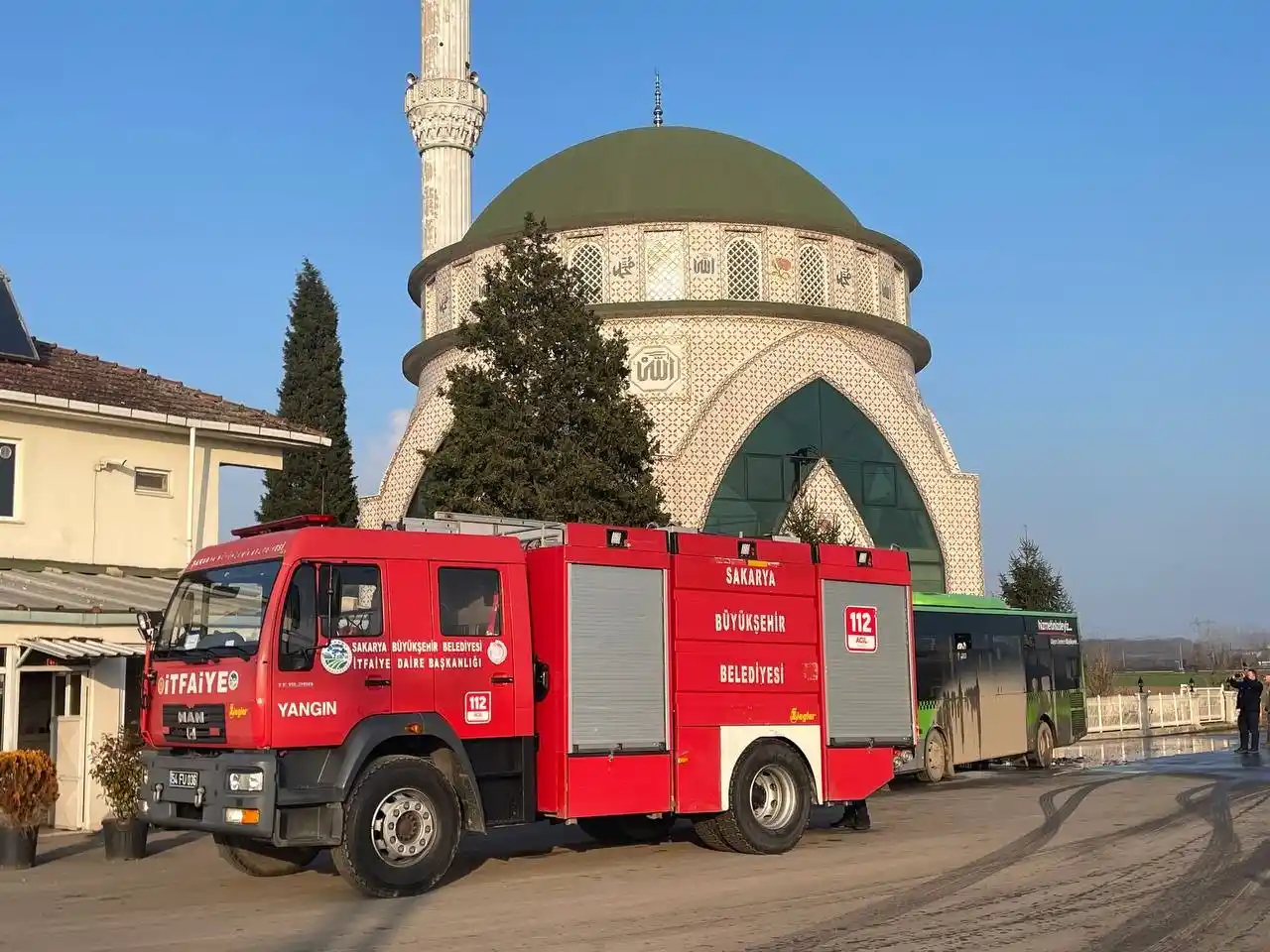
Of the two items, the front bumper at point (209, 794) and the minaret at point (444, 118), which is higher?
the minaret at point (444, 118)

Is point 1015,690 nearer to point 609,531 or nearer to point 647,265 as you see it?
point 609,531

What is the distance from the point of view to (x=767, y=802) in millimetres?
13672

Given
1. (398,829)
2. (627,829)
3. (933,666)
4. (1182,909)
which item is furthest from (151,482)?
(1182,909)

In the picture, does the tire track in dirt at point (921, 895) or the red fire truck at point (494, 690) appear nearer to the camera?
the tire track in dirt at point (921, 895)

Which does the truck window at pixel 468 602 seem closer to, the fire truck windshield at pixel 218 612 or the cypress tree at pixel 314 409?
the fire truck windshield at pixel 218 612

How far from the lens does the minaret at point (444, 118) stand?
49.8 m

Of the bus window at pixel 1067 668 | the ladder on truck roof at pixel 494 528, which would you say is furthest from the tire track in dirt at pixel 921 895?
the bus window at pixel 1067 668

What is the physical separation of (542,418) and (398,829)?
1303 cm

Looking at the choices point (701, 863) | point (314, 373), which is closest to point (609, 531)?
point (701, 863)

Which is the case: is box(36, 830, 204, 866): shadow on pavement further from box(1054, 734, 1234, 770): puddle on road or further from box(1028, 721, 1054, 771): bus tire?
box(1054, 734, 1234, 770): puddle on road

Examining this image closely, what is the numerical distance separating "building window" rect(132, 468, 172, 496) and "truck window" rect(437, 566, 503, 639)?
8873 mm

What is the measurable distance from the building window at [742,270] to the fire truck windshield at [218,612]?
30756mm

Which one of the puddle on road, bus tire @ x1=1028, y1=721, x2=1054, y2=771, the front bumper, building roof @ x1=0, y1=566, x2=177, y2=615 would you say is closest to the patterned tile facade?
the puddle on road

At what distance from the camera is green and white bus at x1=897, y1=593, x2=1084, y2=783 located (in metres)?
23.1
